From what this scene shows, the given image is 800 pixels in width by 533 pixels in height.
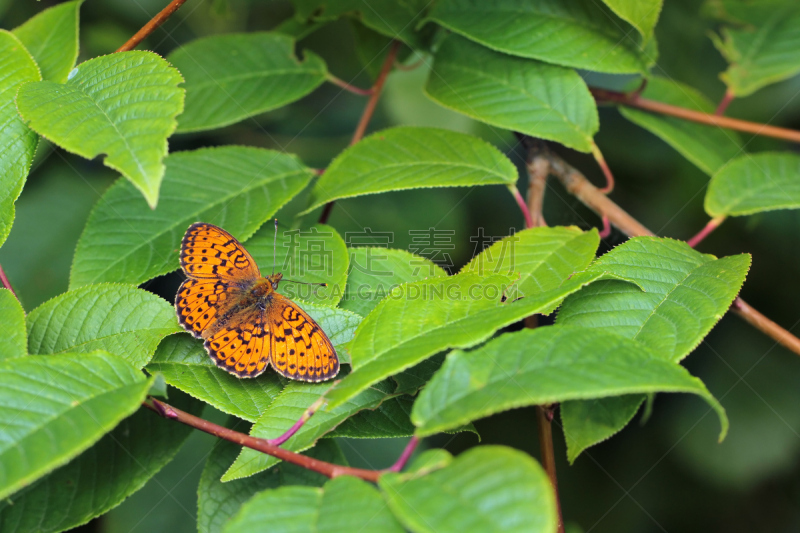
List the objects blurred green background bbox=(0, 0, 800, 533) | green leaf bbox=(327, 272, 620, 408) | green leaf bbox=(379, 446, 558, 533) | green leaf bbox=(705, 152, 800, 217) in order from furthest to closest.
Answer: blurred green background bbox=(0, 0, 800, 533) → green leaf bbox=(705, 152, 800, 217) → green leaf bbox=(327, 272, 620, 408) → green leaf bbox=(379, 446, 558, 533)

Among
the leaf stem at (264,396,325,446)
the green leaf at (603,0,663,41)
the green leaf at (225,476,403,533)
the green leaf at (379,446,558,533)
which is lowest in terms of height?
the leaf stem at (264,396,325,446)

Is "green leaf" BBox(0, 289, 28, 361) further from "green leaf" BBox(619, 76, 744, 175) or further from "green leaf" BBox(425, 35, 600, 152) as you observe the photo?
"green leaf" BBox(619, 76, 744, 175)

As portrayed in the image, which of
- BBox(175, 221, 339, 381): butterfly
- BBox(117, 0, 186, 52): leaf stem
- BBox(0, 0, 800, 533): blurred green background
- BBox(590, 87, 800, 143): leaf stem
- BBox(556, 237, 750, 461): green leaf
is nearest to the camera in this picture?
BBox(556, 237, 750, 461): green leaf

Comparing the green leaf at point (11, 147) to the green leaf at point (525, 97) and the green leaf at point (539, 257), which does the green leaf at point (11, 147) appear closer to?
the green leaf at point (539, 257)

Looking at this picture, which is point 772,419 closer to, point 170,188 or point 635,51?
point 635,51

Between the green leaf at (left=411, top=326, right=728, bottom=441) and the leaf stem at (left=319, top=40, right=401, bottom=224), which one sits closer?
the green leaf at (left=411, top=326, right=728, bottom=441)

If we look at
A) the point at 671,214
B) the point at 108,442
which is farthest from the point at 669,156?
the point at 108,442

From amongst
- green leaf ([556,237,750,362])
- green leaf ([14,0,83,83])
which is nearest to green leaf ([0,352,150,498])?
green leaf ([14,0,83,83])
